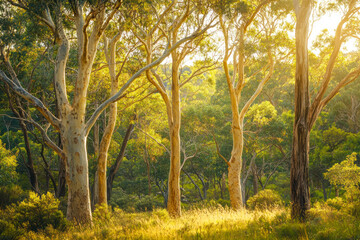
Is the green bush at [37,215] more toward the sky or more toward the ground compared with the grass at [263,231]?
more toward the sky

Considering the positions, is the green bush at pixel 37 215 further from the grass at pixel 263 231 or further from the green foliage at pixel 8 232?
the green foliage at pixel 8 232

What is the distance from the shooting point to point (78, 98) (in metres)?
9.80

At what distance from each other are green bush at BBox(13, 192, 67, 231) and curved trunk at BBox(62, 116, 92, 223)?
1105mm

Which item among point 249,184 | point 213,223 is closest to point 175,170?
point 213,223

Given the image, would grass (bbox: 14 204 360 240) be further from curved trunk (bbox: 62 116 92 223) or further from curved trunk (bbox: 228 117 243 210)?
curved trunk (bbox: 228 117 243 210)

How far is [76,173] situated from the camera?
30.1ft

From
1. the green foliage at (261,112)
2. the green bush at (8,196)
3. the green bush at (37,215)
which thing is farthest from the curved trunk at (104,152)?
the green foliage at (261,112)

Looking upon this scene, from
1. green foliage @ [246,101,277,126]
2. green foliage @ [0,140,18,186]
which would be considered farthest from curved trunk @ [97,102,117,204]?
green foliage @ [0,140,18,186]

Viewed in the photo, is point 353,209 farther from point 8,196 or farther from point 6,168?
point 6,168

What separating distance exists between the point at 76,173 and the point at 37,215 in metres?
1.72

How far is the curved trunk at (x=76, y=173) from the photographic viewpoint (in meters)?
9.16

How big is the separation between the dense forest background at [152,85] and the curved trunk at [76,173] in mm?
31

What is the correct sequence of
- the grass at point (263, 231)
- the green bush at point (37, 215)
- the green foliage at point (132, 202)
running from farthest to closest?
the green foliage at point (132, 202), the green bush at point (37, 215), the grass at point (263, 231)

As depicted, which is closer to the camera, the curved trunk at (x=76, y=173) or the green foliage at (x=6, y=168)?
the curved trunk at (x=76, y=173)
